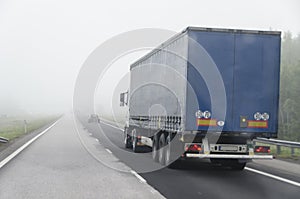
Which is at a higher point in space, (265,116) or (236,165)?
(265,116)

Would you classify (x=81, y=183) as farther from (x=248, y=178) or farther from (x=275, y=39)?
(x=275, y=39)

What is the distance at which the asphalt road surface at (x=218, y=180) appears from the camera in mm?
9047

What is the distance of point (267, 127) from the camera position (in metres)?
11.8

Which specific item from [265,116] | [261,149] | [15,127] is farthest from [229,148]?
[15,127]

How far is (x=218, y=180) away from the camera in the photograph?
11148mm

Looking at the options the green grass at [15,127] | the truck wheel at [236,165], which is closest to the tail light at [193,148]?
the truck wheel at [236,165]

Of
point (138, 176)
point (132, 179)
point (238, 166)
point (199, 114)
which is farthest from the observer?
point (238, 166)

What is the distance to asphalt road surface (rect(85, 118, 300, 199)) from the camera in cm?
905

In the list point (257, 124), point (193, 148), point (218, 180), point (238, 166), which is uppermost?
point (257, 124)

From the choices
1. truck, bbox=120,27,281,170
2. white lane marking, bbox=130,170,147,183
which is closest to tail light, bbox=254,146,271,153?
truck, bbox=120,27,281,170

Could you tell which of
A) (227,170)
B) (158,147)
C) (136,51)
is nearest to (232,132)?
(227,170)

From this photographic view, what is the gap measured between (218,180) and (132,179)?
2.31 metres

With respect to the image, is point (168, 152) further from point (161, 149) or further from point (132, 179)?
point (132, 179)

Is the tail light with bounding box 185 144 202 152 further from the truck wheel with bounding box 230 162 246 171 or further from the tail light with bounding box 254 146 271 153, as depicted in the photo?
the truck wheel with bounding box 230 162 246 171
